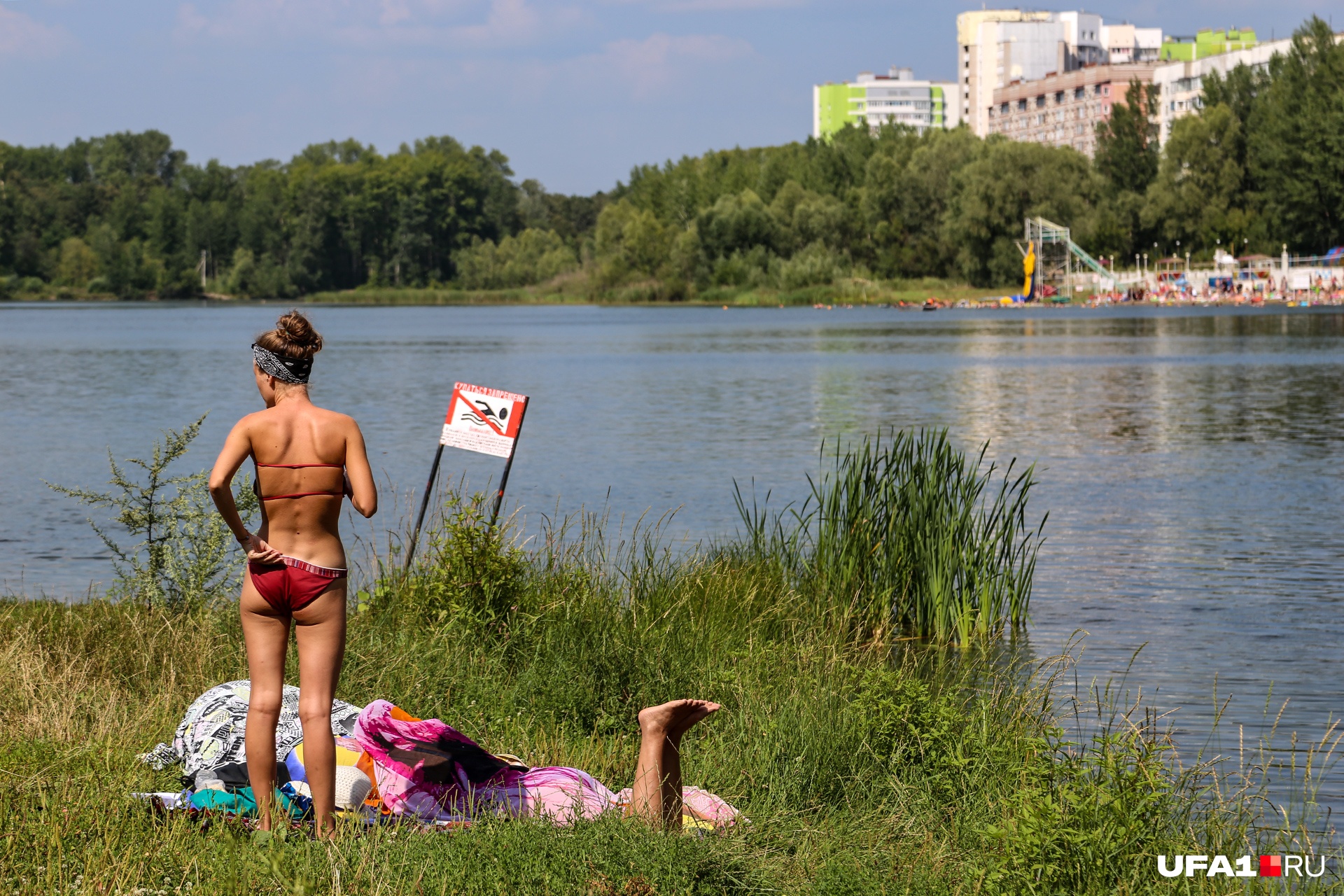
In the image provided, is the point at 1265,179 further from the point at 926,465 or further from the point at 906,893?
the point at 906,893

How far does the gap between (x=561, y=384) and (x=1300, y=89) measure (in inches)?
2761

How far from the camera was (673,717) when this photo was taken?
208 inches

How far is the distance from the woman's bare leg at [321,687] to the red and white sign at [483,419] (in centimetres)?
415

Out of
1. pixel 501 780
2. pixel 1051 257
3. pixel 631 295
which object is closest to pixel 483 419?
pixel 501 780

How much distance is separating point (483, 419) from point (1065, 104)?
173 m

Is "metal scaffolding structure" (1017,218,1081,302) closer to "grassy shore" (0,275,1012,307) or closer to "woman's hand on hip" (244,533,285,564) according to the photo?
"grassy shore" (0,275,1012,307)

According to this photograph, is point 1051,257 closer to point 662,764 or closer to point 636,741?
point 636,741

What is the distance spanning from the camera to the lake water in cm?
1210

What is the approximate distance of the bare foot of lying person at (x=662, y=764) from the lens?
5.06 m

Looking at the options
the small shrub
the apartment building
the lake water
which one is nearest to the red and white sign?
the small shrub

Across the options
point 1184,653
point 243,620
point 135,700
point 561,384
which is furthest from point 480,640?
point 561,384

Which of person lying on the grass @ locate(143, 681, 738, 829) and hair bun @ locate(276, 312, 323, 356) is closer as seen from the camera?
hair bun @ locate(276, 312, 323, 356)

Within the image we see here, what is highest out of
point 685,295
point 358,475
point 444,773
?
point 685,295

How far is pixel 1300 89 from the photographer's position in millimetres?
92625
